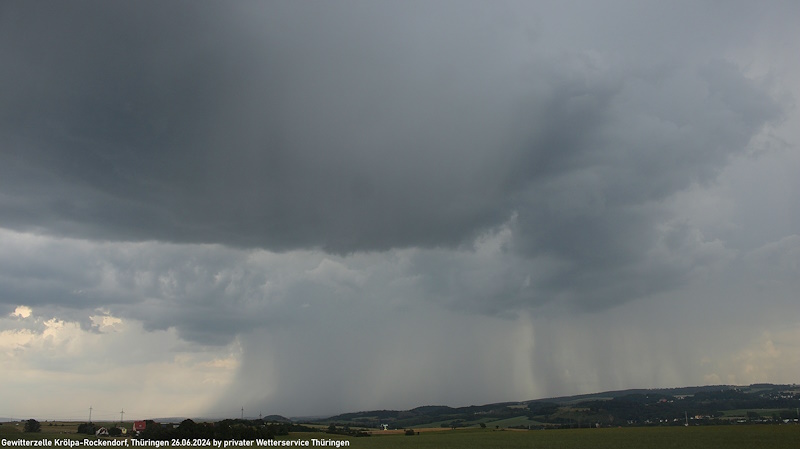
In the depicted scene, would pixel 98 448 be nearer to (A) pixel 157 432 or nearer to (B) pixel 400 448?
(A) pixel 157 432

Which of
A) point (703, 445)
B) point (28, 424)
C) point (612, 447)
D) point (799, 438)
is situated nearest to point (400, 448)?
point (612, 447)

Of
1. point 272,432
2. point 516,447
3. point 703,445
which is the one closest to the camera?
point 703,445

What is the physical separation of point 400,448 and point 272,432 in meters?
57.5

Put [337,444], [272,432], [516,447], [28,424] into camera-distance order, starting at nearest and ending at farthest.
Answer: [516,447] < [337,444] < [272,432] < [28,424]

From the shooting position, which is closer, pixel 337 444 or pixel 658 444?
pixel 658 444

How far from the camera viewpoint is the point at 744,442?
324 feet

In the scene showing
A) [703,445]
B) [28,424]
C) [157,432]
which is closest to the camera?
[703,445]

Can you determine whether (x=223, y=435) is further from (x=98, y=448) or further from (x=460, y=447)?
(x=460, y=447)

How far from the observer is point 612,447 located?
96.9 m

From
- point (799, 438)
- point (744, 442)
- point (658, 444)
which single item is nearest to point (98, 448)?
point (658, 444)

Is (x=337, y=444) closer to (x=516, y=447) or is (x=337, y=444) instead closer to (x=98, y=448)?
(x=516, y=447)

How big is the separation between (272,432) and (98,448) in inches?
2550

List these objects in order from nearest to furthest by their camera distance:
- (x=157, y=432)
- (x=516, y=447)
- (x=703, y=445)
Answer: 1. (x=703, y=445)
2. (x=516, y=447)
3. (x=157, y=432)

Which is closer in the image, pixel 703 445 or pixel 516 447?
pixel 703 445
